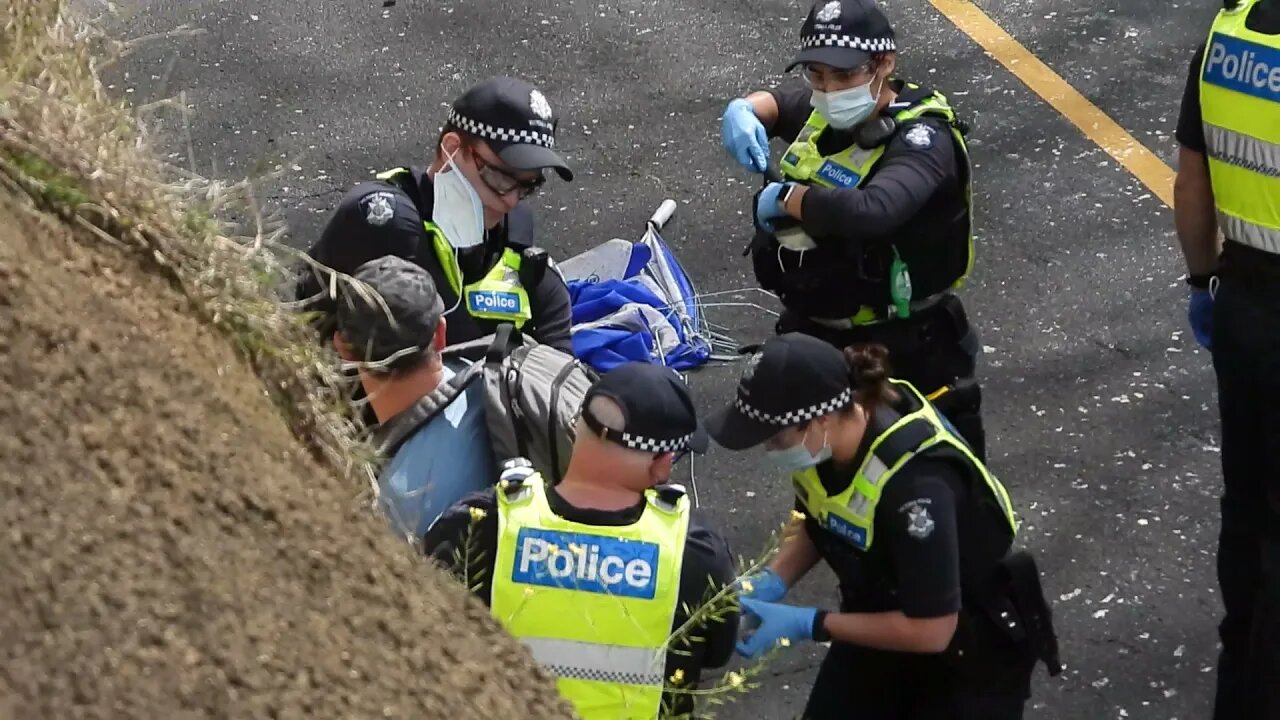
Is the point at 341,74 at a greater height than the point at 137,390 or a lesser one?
lesser

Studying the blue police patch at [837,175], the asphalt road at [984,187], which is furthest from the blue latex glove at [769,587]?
the blue police patch at [837,175]

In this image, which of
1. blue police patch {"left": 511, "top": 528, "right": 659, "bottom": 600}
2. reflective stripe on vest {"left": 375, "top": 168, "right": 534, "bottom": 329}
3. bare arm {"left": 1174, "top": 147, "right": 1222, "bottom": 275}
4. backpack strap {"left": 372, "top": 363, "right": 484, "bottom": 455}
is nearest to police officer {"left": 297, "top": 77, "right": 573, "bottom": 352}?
reflective stripe on vest {"left": 375, "top": 168, "right": 534, "bottom": 329}

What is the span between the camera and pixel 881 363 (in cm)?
336

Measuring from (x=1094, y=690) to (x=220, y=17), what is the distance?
5.58 m

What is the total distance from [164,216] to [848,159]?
Result: 226 centimetres

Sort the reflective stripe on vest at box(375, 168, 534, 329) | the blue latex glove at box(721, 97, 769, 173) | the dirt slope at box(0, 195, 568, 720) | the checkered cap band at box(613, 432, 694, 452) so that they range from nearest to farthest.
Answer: the dirt slope at box(0, 195, 568, 720) → the checkered cap band at box(613, 432, 694, 452) → the reflective stripe on vest at box(375, 168, 534, 329) → the blue latex glove at box(721, 97, 769, 173)

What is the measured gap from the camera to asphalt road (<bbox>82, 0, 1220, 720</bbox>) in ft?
15.4

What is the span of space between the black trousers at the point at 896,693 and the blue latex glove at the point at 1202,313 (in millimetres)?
1195

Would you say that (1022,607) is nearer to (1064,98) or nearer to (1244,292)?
(1244,292)

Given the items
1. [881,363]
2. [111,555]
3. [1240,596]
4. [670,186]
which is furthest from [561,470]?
[670,186]

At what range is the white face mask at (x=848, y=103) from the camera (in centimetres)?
420

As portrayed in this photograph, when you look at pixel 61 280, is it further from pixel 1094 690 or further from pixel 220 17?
pixel 220 17

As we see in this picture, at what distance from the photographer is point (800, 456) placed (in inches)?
130

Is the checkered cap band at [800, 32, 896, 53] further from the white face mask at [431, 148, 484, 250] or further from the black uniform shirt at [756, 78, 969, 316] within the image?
the white face mask at [431, 148, 484, 250]
